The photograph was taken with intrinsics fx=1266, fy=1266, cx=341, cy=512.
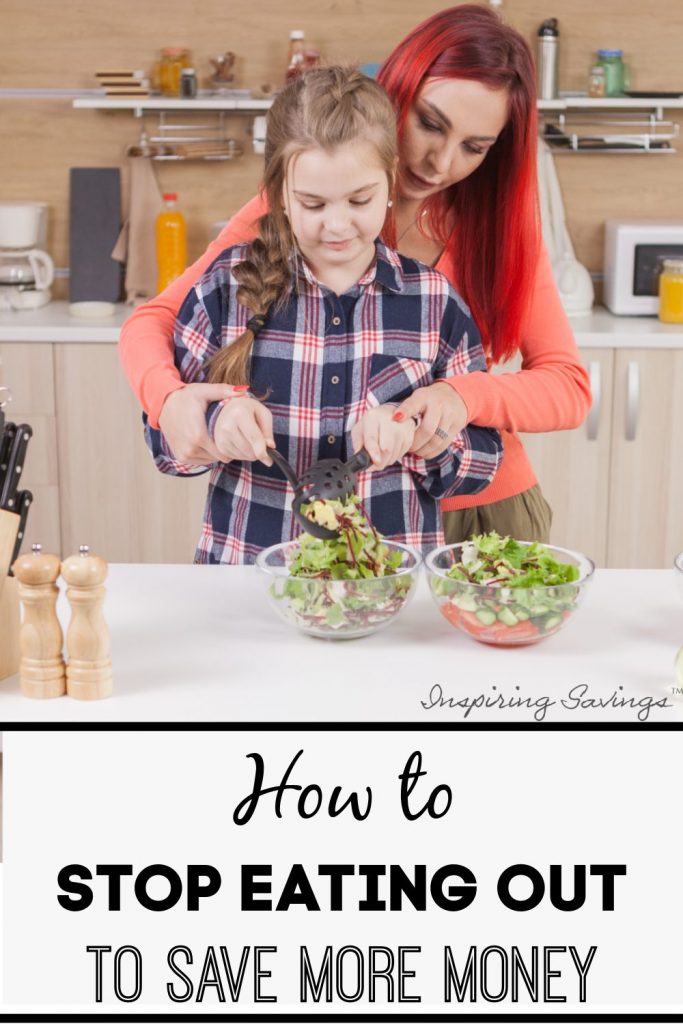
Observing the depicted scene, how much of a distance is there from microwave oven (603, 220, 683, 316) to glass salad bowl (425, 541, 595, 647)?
2.16 m

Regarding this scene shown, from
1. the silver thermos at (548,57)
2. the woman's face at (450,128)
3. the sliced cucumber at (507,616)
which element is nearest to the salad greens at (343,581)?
the sliced cucumber at (507,616)

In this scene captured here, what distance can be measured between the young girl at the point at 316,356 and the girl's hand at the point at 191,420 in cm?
2

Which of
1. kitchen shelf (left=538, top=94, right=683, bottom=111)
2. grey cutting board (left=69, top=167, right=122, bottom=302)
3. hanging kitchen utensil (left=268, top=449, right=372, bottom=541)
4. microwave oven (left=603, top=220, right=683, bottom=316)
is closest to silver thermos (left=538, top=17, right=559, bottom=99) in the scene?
kitchen shelf (left=538, top=94, right=683, bottom=111)

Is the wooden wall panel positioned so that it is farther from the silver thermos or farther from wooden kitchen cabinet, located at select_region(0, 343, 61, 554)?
wooden kitchen cabinet, located at select_region(0, 343, 61, 554)

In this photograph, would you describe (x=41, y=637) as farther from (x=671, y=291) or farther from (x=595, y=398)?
(x=671, y=291)

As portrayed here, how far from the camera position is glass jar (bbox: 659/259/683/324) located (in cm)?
324

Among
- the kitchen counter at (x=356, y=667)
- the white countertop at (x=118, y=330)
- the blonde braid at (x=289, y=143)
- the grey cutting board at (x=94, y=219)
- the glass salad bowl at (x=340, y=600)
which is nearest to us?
the kitchen counter at (x=356, y=667)

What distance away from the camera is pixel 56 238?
142 inches

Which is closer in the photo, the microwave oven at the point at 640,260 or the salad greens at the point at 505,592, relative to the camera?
the salad greens at the point at 505,592

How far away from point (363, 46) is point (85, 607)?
8.67 ft

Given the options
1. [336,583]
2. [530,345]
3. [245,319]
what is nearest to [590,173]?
[530,345]

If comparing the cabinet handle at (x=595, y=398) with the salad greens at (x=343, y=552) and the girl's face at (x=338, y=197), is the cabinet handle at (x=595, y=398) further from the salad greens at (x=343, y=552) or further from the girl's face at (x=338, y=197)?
the salad greens at (x=343, y=552)

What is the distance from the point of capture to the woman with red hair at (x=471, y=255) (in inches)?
66.1

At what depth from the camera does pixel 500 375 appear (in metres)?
1.79
